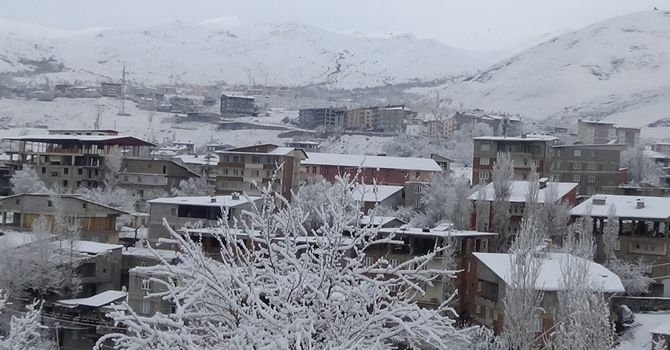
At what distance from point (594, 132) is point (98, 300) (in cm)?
4639

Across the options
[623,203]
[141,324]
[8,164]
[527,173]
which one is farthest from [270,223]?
[8,164]

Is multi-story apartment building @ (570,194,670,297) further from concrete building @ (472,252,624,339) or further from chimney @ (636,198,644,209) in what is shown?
concrete building @ (472,252,624,339)

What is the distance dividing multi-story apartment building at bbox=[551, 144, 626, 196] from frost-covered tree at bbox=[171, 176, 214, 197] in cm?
1556

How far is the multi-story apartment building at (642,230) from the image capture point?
23969 millimetres

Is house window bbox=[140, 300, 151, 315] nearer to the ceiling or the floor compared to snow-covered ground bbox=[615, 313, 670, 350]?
nearer to the floor

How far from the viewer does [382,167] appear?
135ft

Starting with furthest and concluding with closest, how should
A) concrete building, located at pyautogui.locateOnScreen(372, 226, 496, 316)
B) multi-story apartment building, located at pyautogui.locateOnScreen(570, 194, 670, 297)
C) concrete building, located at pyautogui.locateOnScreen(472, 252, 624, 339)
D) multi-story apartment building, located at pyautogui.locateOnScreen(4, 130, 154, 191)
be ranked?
multi-story apartment building, located at pyautogui.locateOnScreen(4, 130, 154, 191) → multi-story apartment building, located at pyautogui.locateOnScreen(570, 194, 670, 297) → concrete building, located at pyautogui.locateOnScreen(372, 226, 496, 316) → concrete building, located at pyautogui.locateOnScreen(472, 252, 624, 339)

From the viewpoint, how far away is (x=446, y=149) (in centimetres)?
5878

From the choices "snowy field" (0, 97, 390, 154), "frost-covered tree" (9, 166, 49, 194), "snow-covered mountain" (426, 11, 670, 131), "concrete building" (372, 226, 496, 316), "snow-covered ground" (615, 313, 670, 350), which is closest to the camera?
"snow-covered ground" (615, 313, 670, 350)

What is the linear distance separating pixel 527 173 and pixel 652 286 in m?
13.7

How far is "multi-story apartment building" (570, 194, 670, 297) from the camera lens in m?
24.0

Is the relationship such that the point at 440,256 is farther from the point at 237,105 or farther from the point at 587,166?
the point at 237,105

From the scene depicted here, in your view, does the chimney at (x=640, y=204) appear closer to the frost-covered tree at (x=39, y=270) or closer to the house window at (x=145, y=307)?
the house window at (x=145, y=307)

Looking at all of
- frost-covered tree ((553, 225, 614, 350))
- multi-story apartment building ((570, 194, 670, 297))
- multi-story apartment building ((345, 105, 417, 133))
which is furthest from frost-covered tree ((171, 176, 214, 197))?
multi-story apartment building ((345, 105, 417, 133))
